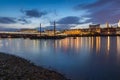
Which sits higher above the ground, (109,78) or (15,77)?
(15,77)

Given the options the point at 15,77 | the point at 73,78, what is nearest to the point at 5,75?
the point at 15,77

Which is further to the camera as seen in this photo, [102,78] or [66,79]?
[102,78]

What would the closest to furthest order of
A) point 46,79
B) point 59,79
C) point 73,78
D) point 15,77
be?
1. point 15,77
2. point 46,79
3. point 59,79
4. point 73,78

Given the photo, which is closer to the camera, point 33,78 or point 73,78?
point 33,78

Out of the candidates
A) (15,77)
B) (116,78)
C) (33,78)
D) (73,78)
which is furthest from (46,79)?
(116,78)

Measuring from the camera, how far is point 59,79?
56.4 ft

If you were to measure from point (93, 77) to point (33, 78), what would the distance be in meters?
7.20

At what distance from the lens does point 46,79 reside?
15.5 metres

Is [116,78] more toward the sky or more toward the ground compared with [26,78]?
more toward the ground

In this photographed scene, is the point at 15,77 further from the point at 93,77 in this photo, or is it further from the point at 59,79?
the point at 93,77

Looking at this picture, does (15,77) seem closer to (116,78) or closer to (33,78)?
(33,78)

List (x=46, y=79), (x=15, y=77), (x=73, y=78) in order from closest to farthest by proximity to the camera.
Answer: (x=15, y=77), (x=46, y=79), (x=73, y=78)

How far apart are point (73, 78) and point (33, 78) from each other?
5457 millimetres

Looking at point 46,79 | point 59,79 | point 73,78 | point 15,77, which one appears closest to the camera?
point 15,77
